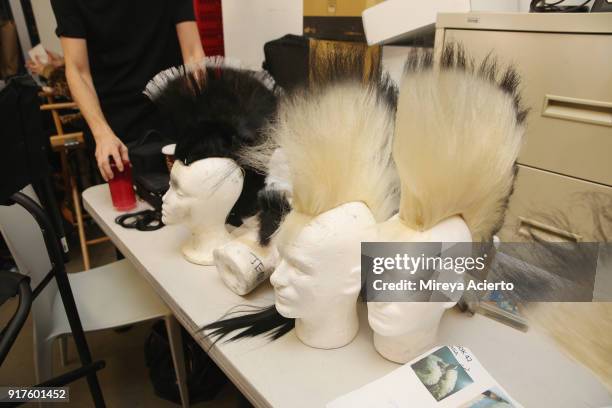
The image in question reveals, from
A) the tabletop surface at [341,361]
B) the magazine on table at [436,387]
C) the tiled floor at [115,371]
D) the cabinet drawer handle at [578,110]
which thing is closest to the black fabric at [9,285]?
the tabletop surface at [341,361]

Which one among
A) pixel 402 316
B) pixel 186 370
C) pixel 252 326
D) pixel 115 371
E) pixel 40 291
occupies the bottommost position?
pixel 115 371

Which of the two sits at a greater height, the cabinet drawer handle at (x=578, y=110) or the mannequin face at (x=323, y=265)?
the cabinet drawer handle at (x=578, y=110)

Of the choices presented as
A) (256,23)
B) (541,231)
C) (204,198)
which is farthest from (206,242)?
(256,23)

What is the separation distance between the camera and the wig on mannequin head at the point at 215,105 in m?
0.94

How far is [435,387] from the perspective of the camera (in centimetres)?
69

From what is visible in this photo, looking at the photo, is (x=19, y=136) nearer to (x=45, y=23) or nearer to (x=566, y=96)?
(x=566, y=96)

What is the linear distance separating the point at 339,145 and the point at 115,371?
5.18 ft

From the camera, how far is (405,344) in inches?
29.1

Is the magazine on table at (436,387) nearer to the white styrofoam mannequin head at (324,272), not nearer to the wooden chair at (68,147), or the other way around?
the white styrofoam mannequin head at (324,272)

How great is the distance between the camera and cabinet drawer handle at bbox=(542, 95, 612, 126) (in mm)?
1106

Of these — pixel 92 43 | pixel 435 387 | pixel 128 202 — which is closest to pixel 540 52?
pixel 435 387

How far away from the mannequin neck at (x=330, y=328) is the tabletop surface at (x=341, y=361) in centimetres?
1

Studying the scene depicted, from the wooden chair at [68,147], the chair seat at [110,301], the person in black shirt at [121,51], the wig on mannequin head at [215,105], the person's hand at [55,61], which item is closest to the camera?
the wig on mannequin head at [215,105]

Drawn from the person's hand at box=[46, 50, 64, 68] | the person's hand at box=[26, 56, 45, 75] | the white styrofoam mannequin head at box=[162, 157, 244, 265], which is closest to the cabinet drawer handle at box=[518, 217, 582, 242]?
the white styrofoam mannequin head at box=[162, 157, 244, 265]
